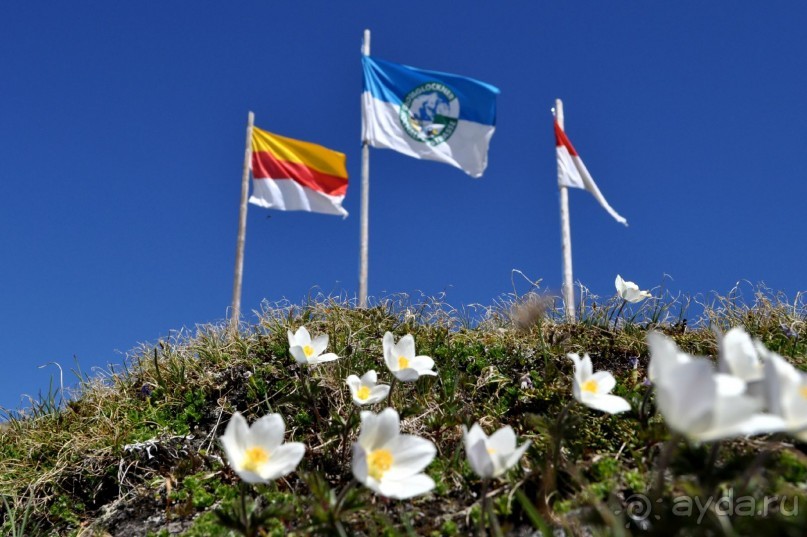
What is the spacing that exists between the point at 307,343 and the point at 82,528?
1.49 metres

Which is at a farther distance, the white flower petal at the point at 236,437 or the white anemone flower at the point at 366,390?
the white anemone flower at the point at 366,390

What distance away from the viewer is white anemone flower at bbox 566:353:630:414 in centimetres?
220

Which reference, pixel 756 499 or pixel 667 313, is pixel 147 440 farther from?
pixel 667 313

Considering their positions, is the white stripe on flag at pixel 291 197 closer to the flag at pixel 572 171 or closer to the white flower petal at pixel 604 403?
the flag at pixel 572 171

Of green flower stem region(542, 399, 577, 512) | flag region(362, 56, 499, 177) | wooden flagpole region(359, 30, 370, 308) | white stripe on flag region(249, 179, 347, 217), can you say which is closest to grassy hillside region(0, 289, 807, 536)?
green flower stem region(542, 399, 577, 512)

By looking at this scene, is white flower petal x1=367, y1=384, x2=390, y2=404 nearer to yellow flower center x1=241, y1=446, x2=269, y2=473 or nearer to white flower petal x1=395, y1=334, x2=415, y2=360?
white flower petal x1=395, y1=334, x2=415, y2=360

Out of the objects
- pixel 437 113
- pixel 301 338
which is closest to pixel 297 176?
pixel 437 113

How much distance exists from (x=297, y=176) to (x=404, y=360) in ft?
36.2

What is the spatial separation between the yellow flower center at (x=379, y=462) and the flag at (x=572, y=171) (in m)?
11.1

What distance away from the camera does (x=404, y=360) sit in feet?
8.87

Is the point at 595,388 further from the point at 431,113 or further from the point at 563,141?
the point at 431,113

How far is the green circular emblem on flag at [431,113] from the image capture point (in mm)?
13422

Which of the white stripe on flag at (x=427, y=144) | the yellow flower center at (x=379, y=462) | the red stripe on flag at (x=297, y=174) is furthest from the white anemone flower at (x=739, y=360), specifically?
the red stripe on flag at (x=297, y=174)

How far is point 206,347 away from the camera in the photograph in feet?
15.8
